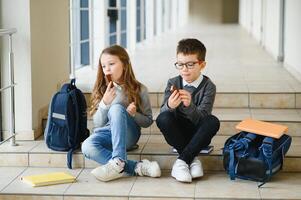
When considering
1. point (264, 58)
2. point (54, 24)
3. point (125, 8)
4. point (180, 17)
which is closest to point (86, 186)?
point (54, 24)

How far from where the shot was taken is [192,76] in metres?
3.73

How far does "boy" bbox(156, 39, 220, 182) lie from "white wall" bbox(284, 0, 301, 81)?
2.18m

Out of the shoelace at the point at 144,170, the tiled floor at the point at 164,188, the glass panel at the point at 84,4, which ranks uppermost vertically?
the glass panel at the point at 84,4

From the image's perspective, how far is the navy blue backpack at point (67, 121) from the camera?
12.9 ft

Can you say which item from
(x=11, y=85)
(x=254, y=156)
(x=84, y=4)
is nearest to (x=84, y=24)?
(x=84, y=4)

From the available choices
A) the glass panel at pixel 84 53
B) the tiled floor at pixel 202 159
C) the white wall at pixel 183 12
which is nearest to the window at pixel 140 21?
the glass panel at pixel 84 53

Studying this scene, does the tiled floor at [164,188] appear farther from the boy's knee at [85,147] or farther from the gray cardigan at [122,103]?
the gray cardigan at [122,103]

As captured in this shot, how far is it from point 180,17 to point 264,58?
40.7 feet

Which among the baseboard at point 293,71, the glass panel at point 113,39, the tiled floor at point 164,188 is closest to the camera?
the tiled floor at point 164,188

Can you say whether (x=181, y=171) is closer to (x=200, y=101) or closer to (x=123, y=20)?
(x=200, y=101)

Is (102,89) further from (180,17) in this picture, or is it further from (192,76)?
(180,17)

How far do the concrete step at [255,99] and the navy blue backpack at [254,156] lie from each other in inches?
47.8

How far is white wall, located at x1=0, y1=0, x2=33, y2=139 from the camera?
14.0 ft

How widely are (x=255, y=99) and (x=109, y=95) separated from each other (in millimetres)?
1612
